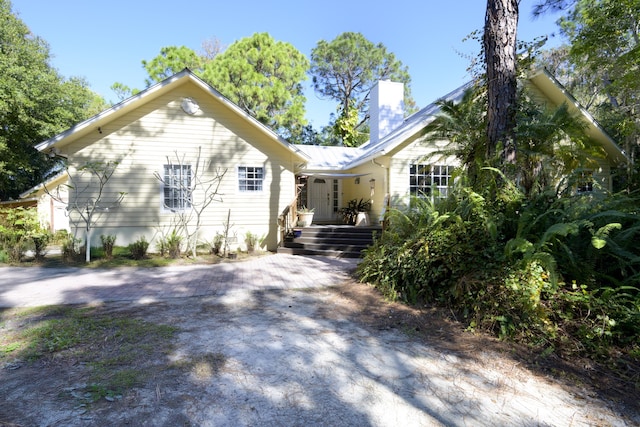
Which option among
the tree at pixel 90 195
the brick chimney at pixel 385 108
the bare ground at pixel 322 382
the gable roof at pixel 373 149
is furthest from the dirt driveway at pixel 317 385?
the brick chimney at pixel 385 108

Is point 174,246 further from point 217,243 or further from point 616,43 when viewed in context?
point 616,43

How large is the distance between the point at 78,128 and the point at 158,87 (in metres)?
2.50

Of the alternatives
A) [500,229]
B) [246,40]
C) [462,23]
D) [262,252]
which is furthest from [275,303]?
[246,40]

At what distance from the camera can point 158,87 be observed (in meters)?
9.75

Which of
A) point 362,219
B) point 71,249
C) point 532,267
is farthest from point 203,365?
point 362,219

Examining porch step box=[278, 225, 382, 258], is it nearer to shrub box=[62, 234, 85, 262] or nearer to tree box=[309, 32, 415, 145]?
shrub box=[62, 234, 85, 262]

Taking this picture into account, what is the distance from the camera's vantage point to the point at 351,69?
28812 mm

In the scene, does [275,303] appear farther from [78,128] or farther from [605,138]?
[605,138]

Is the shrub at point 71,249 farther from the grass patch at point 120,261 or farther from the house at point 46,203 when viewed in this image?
the house at point 46,203

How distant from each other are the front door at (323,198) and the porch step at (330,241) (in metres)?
4.53

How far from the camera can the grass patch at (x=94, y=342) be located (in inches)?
114

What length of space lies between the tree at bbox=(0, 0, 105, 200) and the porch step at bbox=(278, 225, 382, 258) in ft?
47.1

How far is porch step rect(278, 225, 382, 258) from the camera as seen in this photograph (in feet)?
33.4

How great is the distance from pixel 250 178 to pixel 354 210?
463cm
